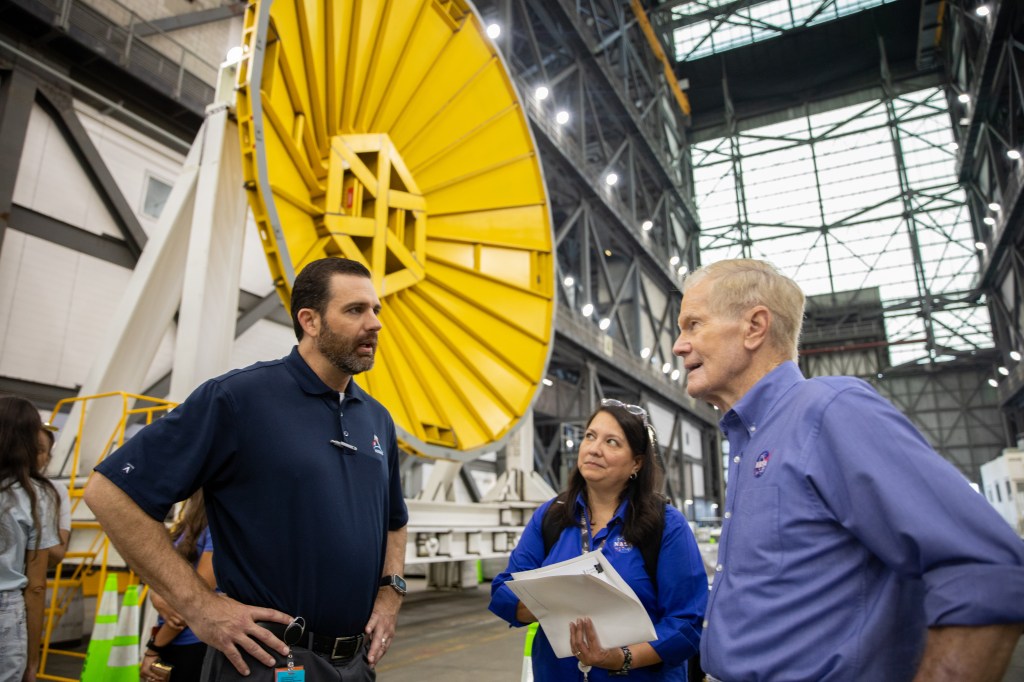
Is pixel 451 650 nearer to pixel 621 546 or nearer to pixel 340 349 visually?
pixel 621 546

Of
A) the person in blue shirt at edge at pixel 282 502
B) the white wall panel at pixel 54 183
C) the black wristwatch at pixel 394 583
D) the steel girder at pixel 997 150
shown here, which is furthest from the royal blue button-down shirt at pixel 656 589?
the steel girder at pixel 997 150

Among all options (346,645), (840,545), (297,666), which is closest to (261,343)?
(346,645)

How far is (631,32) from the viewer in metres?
25.8

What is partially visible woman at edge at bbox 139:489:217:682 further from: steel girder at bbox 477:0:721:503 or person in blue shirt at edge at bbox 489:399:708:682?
steel girder at bbox 477:0:721:503

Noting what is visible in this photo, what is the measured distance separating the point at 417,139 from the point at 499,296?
6.21 ft

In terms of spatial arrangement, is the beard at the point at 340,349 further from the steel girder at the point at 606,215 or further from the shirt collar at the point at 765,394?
the steel girder at the point at 606,215

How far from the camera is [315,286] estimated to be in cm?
207

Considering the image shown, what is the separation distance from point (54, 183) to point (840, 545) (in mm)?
9173

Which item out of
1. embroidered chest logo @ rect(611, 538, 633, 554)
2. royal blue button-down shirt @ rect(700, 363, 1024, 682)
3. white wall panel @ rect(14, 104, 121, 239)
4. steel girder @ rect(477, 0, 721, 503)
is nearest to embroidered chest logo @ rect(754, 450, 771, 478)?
royal blue button-down shirt @ rect(700, 363, 1024, 682)

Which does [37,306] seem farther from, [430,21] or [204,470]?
[204,470]

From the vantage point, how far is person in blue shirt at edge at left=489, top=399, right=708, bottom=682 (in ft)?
6.77

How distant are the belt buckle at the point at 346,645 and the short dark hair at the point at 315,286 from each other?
0.91 metres

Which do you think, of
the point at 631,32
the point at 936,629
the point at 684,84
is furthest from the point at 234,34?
the point at 684,84

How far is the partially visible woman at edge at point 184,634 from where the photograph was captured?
8.57 feet
